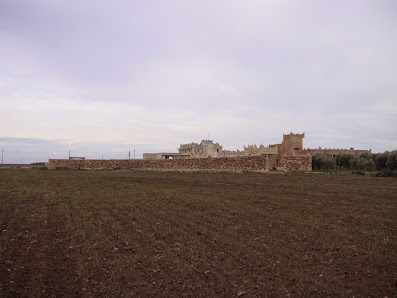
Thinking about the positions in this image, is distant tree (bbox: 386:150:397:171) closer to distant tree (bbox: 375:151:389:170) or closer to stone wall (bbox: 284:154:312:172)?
distant tree (bbox: 375:151:389:170)

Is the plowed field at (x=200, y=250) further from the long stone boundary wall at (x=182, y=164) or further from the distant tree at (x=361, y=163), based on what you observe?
the distant tree at (x=361, y=163)

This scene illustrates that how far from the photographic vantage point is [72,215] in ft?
37.5

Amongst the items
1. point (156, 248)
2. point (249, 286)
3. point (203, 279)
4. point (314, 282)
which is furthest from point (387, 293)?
point (156, 248)

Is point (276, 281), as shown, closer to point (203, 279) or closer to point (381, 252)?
point (203, 279)

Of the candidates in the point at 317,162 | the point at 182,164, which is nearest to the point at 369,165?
the point at 317,162

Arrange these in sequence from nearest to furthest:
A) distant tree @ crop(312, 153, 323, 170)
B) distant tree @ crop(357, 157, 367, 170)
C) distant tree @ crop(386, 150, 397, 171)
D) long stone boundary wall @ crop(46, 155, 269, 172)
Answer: long stone boundary wall @ crop(46, 155, 269, 172), distant tree @ crop(386, 150, 397, 171), distant tree @ crop(357, 157, 367, 170), distant tree @ crop(312, 153, 323, 170)

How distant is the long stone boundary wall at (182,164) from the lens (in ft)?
114

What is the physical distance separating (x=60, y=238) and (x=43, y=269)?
2242mm

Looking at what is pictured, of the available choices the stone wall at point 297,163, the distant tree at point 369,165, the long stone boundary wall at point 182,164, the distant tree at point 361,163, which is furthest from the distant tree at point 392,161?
the long stone boundary wall at point 182,164

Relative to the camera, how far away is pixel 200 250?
753 centimetres

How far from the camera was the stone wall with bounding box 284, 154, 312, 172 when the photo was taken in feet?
119

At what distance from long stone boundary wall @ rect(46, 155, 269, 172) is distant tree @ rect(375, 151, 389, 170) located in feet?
56.8

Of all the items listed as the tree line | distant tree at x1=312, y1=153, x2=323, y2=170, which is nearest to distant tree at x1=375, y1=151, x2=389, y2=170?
the tree line

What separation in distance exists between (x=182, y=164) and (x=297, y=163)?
1669 centimetres
